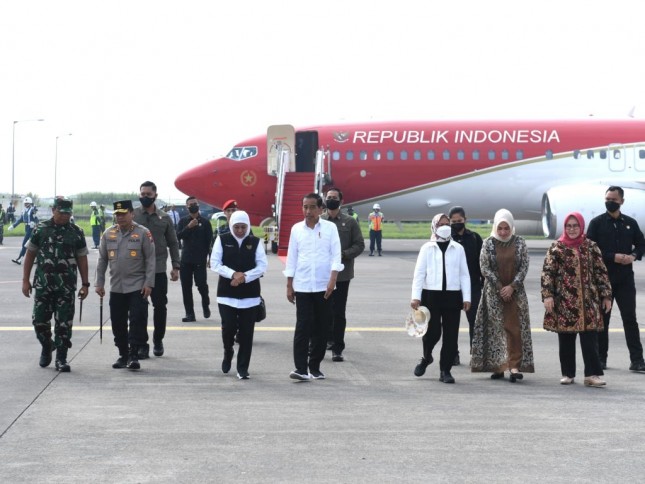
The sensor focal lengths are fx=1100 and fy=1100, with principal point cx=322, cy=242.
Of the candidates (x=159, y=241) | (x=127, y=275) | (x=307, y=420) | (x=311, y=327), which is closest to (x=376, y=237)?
(x=159, y=241)

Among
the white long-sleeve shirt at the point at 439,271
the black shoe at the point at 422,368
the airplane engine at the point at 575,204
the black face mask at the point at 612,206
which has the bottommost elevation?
the black shoe at the point at 422,368

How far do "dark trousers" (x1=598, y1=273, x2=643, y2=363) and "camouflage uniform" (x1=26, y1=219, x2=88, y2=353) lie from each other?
17.3 ft

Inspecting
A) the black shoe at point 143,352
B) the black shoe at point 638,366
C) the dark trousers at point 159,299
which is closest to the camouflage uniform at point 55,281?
the black shoe at point 143,352

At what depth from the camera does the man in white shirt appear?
10.3 metres

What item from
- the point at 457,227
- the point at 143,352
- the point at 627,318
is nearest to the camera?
the point at 627,318

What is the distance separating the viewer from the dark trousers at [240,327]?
1020 centimetres

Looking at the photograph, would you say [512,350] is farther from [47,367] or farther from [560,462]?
[47,367]

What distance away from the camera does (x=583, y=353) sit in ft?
32.9

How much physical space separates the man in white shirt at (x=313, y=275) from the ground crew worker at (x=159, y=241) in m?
1.89

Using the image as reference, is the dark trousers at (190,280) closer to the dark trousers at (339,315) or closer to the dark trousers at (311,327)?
the dark trousers at (339,315)

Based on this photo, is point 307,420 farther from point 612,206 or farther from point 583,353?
point 612,206

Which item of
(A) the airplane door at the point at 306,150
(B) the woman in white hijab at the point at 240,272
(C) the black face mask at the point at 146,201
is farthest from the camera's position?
(A) the airplane door at the point at 306,150

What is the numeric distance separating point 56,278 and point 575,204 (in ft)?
64.9

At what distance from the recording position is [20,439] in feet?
24.3
